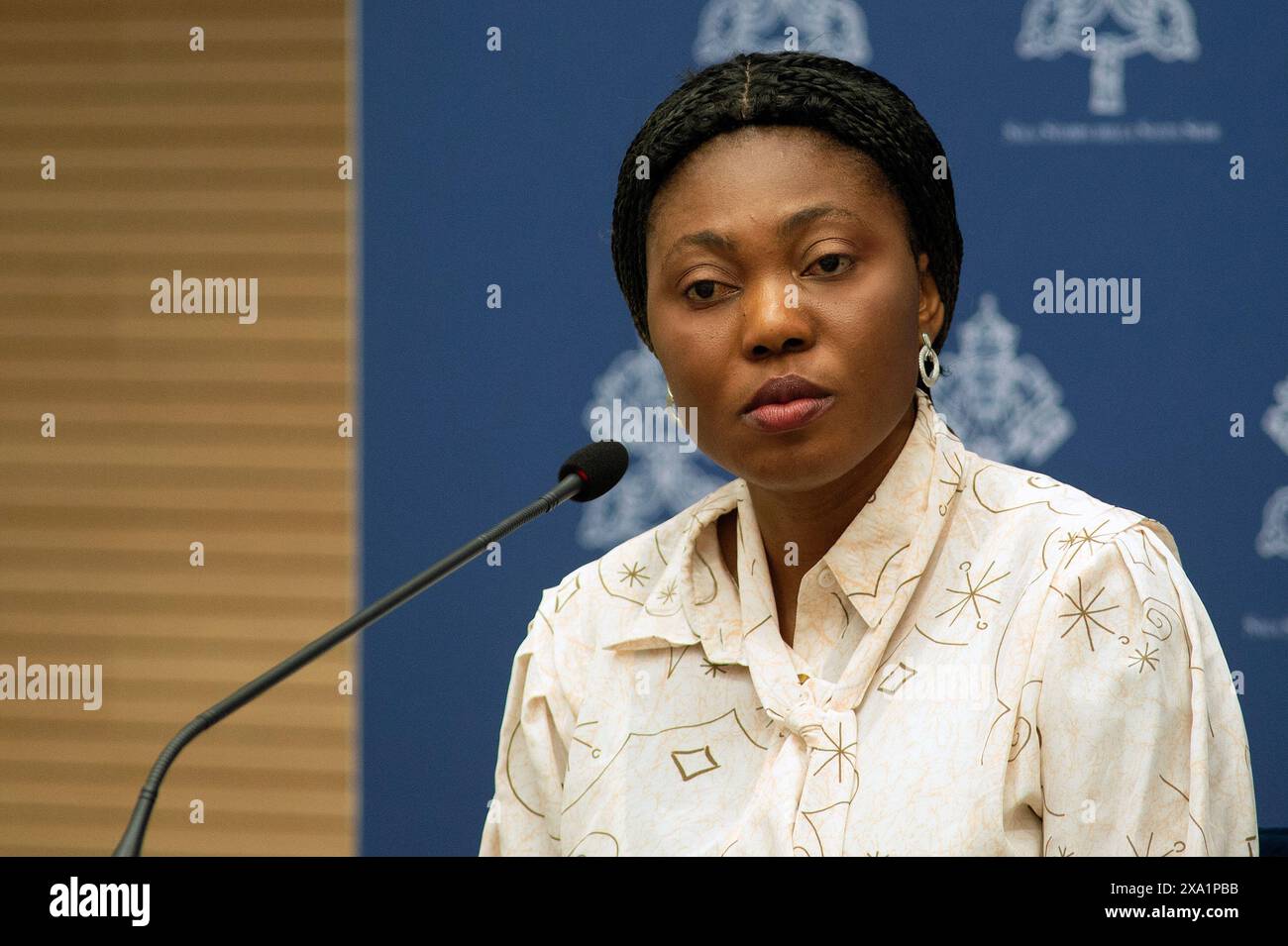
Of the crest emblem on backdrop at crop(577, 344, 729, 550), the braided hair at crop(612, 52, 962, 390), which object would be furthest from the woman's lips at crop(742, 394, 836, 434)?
the crest emblem on backdrop at crop(577, 344, 729, 550)

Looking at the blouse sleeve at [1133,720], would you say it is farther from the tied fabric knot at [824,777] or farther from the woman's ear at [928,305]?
the woman's ear at [928,305]

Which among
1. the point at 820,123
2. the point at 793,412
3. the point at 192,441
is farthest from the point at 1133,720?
the point at 192,441

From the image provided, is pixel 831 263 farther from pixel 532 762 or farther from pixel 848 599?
pixel 532 762

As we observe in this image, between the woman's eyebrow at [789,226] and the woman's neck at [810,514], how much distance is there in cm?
28

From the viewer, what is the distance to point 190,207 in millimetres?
3229

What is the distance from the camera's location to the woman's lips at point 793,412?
146cm

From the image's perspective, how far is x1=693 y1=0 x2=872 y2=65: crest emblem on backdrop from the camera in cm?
246

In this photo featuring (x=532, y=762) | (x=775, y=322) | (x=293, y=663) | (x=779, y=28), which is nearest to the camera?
(x=293, y=663)

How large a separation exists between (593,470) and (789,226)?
0.34 meters

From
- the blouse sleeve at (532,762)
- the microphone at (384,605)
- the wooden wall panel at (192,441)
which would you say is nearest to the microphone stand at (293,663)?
the microphone at (384,605)

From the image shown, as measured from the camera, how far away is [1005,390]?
7.83 feet

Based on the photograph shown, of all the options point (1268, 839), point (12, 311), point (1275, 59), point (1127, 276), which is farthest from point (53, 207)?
point (1268, 839)

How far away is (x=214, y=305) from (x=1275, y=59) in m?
2.31

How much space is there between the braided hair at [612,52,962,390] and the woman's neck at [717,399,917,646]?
0.64ft
